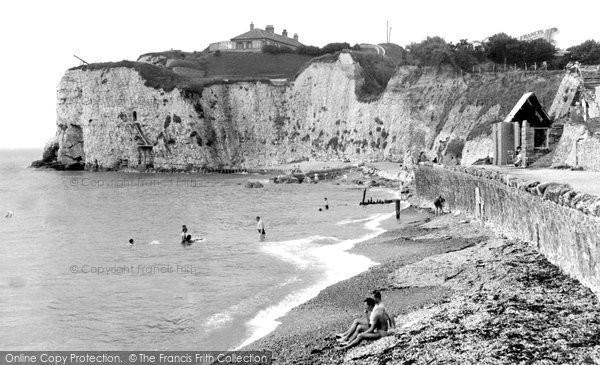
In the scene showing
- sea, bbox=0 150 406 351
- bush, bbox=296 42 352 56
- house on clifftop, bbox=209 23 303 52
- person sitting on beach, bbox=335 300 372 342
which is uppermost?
house on clifftop, bbox=209 23 303 52

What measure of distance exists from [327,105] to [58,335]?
297 feet

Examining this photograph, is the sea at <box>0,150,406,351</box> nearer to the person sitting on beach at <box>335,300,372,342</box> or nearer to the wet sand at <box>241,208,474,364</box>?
the wet sand at <box>241,208,474,364</box>

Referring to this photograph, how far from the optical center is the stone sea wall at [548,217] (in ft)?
39.6

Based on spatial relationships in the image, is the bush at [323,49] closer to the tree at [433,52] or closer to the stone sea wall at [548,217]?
the tree at [433,52]

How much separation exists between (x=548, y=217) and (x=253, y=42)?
432 feet

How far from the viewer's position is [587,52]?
265 feet

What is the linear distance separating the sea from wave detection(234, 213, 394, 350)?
0.06 meters

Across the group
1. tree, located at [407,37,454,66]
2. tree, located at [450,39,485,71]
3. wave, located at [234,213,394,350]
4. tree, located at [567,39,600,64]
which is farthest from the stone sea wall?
tree, located at [450,39,485,71]

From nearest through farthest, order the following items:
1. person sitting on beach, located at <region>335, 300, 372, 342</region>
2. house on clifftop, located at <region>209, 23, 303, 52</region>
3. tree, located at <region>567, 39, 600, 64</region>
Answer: person sitting on beach, located at <region>335, 300, 372, 342</region> → tree, located at <region>567, 39, 600, 64</region> → house on clifftop, located at <region>209, 23, 303, 52</region>

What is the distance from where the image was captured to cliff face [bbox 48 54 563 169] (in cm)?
10250

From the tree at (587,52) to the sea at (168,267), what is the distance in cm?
3591

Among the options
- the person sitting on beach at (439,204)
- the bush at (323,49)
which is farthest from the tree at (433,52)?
the person sitting on beach at (439,204)

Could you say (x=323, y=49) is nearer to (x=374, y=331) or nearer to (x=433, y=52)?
(x=433, y=52)

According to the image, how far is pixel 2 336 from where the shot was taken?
1847 centimetres
